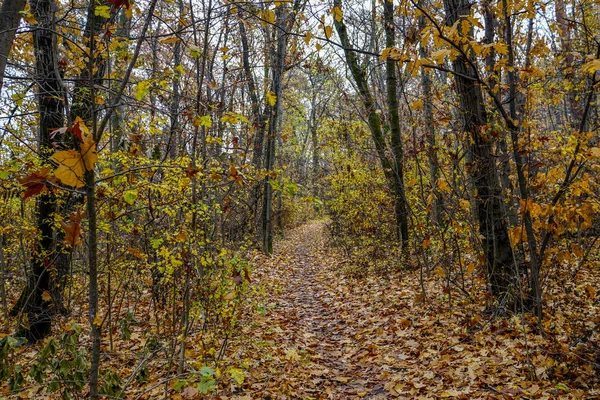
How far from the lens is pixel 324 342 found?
17.0ft

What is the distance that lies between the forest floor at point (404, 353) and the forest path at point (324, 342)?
0.01 meters

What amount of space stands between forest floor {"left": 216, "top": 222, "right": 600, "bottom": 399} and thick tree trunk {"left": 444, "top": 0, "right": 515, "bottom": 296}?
63 cm

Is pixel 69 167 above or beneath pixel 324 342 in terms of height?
above

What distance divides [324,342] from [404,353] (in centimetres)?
119

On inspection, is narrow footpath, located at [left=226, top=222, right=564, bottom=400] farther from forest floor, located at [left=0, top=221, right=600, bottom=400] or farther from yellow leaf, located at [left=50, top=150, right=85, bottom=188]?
yellow leaf, located at [left=50, top=150, right=85, bottom=188]

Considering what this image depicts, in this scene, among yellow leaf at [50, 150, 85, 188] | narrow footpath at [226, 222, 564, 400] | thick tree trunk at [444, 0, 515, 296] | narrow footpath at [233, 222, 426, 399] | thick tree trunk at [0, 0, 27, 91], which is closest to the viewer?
yellow leaf at [50, 150, 85, 188]

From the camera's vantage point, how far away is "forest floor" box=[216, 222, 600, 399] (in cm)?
342

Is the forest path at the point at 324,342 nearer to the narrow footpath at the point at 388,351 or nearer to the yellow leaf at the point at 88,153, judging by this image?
the narrow footpath at the point at 388,351

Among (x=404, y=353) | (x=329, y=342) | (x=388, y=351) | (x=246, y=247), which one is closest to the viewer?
(x=404, y=353)

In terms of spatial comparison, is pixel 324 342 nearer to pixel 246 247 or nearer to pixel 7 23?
pixel 246 247

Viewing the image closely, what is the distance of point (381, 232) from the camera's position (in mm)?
9102

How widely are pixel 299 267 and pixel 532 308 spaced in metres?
7.28

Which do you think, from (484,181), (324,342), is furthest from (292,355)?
(484,181)

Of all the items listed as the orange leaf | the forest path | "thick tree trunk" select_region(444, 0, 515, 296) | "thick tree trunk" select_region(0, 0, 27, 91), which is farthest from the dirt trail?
"thick tree trunk" select_region(0, 0, 27, 91)
